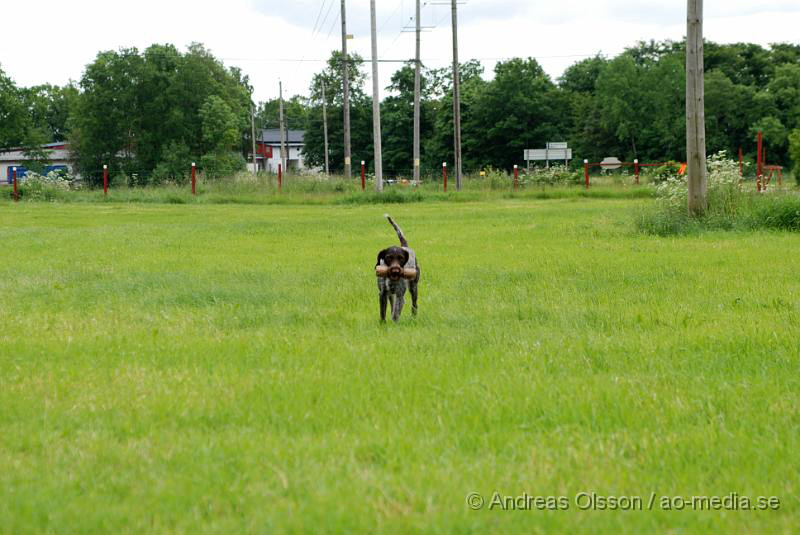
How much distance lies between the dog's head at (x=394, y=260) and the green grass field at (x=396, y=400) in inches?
19.8

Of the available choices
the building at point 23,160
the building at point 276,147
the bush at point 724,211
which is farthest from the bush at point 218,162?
the bush at point 724,211

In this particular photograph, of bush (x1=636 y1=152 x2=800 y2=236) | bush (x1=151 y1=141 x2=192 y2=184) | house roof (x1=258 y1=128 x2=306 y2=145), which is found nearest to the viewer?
bush (x1=636 y1=152 x2=800 y2=236)

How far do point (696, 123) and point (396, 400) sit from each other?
48.2 ft

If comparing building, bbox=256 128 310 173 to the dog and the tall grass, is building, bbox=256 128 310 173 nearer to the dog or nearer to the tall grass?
the tall grass

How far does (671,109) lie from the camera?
290ft

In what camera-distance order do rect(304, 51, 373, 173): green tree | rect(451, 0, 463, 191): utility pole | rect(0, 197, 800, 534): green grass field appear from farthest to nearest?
rect(304, 51, 373, 173): green tree, rect(451, 0, 463, 191): utility pole, rect(0, 197, 800, 534): green grass field

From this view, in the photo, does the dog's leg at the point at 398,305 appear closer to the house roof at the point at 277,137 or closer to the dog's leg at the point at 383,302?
the dog's leg at the point at 383,302

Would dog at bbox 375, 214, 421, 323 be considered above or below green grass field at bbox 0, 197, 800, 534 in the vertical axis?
above

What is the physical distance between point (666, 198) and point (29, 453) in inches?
685

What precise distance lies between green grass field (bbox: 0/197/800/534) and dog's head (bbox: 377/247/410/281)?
50cm

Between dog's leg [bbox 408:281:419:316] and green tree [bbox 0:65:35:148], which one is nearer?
dog's leg [bbox 408:281:419:316]

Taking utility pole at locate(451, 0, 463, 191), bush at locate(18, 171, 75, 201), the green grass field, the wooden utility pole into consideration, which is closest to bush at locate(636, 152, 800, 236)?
the wooden utility pole

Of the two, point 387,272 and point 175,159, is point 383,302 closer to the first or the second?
point 387,272

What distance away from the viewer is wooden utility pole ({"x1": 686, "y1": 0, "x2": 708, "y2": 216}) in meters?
18.2
